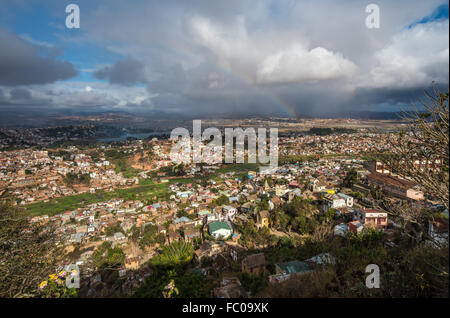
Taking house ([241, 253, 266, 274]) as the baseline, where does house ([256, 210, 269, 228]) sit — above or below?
below

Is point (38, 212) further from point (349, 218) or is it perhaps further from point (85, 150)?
point (85, 150)

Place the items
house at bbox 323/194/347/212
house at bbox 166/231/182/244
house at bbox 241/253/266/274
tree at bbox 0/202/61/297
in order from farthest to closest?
house at bbox 323/194/347/212 → house at bbox 166/231/182/244 → house at bbox 241/253/266/274 → tree at bbox 0/202/61/297

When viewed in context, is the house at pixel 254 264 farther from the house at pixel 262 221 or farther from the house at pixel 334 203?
the house at pixel 334 203

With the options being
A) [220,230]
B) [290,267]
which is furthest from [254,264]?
[220,230]

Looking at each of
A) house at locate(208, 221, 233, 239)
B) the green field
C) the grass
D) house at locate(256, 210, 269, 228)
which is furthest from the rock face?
the grass

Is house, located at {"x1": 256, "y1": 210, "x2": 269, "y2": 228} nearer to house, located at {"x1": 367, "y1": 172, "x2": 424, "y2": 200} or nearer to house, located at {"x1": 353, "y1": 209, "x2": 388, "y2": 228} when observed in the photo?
house, located at {"x1": 353, "y1": 209, "x2": 388, "y2": 228}

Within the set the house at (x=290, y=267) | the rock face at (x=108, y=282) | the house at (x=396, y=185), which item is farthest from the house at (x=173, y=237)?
the house at (x=396, y=185)
